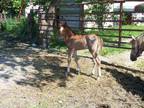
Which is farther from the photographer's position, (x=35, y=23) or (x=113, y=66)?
(x=35, y=23)

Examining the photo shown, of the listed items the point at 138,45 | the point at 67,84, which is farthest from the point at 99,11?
the point at 67,84

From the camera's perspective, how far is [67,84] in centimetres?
884

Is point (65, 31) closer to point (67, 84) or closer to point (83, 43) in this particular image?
point (83, 43)

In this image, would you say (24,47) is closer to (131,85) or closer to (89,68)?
(89,68)

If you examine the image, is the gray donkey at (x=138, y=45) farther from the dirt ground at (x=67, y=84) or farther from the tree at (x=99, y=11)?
the tree at (x=99, y=11)

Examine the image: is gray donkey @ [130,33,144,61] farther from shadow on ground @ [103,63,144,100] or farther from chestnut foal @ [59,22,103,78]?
chestnut foal @ [59,22,103,78]

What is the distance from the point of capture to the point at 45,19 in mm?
14312

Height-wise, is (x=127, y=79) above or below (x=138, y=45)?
below

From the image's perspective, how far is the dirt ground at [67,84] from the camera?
7816 millimetres

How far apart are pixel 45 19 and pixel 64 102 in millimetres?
6934

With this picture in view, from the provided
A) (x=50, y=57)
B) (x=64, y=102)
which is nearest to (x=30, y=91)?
(x=64, y=102)

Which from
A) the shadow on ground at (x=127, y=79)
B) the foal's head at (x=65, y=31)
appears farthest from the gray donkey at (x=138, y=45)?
the foal's head at (x=65, y=31)


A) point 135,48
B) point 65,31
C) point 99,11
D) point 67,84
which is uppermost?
point 99,11

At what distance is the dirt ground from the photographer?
25.6 ft
